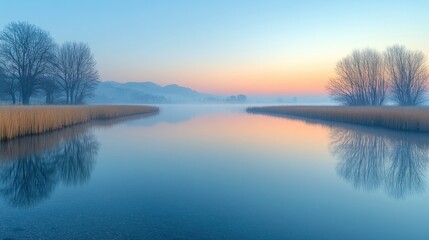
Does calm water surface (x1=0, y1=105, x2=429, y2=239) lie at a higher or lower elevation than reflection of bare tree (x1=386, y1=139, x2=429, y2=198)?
lower

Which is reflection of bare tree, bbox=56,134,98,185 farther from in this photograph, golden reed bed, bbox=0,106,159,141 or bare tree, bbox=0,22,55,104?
bare tree, bbox=0,22,55,104

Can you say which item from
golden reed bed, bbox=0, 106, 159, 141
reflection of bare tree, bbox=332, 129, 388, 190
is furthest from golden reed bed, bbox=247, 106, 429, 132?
golden reed bed, bbox=0, 106, 159, 141

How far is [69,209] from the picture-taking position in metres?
3.89

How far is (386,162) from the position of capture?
7.16 meters

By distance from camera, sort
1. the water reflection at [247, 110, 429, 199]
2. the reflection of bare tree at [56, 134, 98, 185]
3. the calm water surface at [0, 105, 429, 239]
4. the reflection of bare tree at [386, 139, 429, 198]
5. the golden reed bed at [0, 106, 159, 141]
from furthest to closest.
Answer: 1. the golden reed bed at [0, 106, 159, 141]
2. the reflection of bare tree at [56, 134, 98, 185]
3. the water reflection at [247, 110, 429, 199]
4. the reflection of bare tree at [386, 139, 429, 198]
5. the calm water surface at [0, 105, 429, 239]

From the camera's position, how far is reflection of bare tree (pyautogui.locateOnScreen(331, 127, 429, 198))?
17.6ft

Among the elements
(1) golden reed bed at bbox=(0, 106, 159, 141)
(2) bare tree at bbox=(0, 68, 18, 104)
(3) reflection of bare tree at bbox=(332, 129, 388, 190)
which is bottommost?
(3) reflection of bare tree at bbox=(332, 129, 388, 190)

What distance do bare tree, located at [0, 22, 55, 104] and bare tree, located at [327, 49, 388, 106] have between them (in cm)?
3049

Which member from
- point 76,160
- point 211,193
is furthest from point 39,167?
point 211,193

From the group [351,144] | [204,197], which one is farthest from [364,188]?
[351,144]

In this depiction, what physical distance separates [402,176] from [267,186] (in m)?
2.85

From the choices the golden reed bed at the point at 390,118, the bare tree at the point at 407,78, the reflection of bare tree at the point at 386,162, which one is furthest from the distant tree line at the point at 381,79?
the reflection of bare tree at the point at 386,162

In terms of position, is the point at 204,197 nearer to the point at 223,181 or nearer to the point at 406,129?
the point at 223,181

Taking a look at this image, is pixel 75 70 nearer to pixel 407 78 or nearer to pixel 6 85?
pixel 6 85
